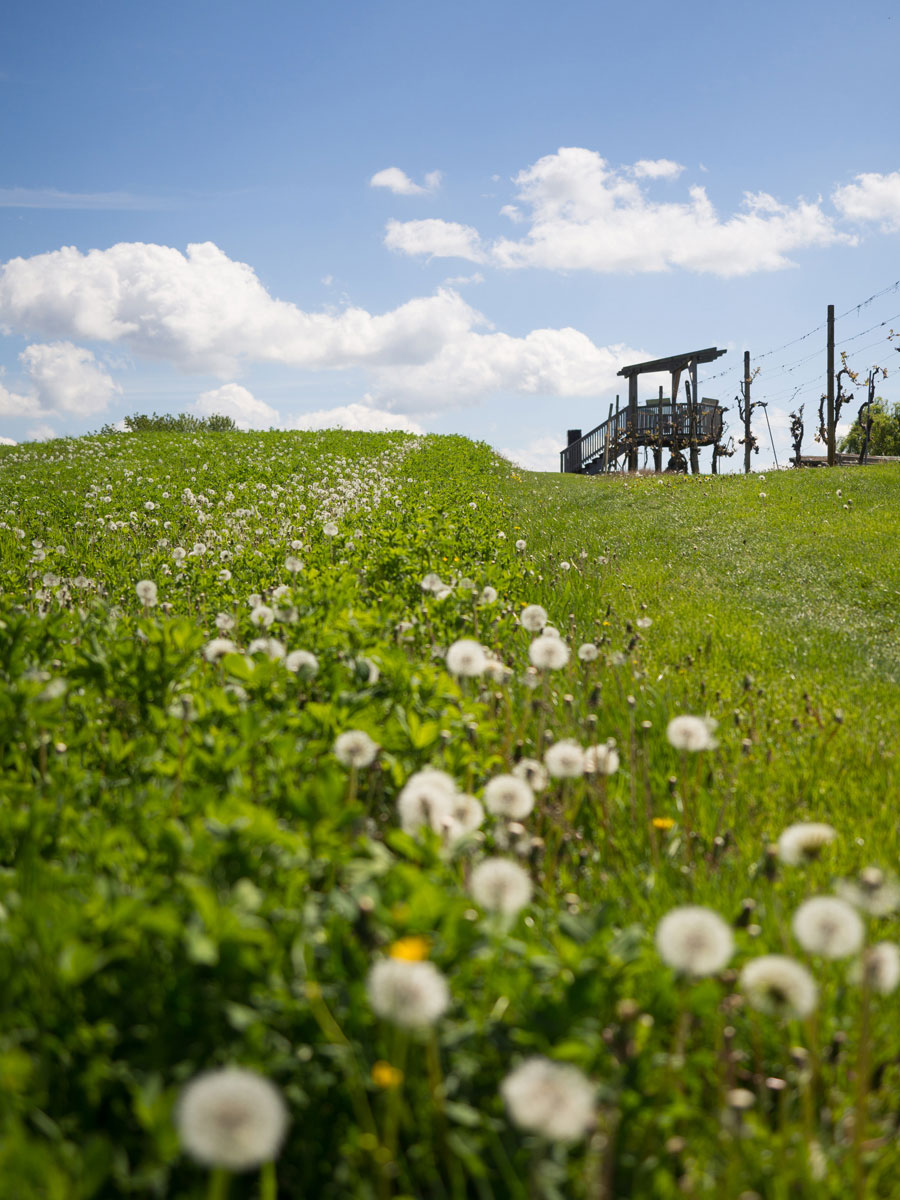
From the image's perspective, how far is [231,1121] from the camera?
3.40 feet

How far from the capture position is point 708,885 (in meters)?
2.57

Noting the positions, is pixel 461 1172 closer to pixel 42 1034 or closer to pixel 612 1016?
pixel 612 1016

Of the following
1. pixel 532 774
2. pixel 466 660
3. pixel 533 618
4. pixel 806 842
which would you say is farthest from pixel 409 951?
pixel 533 618

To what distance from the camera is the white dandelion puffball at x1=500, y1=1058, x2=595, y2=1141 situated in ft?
3.64

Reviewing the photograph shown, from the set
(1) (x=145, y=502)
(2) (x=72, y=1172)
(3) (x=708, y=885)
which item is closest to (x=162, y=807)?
(2) (x=72, y=1172)

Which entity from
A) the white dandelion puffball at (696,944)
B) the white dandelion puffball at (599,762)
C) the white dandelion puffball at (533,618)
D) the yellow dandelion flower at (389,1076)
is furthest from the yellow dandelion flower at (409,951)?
the white dandelion puffball at (533,618)

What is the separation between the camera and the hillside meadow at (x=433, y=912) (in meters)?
1.37

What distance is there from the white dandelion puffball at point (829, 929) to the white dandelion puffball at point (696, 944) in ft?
0.52

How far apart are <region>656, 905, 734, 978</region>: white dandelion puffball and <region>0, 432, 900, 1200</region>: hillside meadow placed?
1cm

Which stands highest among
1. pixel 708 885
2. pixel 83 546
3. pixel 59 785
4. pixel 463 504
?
pixel 463 504

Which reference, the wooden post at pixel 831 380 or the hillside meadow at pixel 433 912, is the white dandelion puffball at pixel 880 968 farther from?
the wooden post at pixel 831 380

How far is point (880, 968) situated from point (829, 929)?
0.10 metres

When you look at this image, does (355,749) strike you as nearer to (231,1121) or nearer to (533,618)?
(231,1121)

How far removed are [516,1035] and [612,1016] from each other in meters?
0.36
